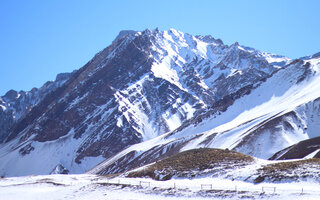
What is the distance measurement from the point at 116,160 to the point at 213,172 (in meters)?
154

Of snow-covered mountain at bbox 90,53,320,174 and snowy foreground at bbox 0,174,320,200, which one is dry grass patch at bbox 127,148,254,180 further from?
snow-covered mountain at bbox 90,53,320,174

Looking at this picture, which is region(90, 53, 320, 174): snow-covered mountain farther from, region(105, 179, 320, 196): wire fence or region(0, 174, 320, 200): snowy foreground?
region(105, 179, 320, 196): wire fence

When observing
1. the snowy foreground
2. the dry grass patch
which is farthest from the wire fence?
the dry grass patch

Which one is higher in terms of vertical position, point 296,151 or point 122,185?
point 122,185

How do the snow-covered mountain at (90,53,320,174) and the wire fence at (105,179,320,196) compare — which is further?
the snow-covered mountain at (90,53,320,174)

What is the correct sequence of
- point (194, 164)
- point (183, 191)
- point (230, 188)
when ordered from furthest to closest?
point (194, 164), point (183, 191), point (230, 188)

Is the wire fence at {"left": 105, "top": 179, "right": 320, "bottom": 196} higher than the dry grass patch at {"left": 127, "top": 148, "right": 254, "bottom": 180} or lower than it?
lower

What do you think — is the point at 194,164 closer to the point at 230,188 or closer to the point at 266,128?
the point at 230,188

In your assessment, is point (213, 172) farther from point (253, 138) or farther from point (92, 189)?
point (253, 138)

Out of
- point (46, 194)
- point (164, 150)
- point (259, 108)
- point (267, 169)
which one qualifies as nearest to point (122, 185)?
point (46, 194)

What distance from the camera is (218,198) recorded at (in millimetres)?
37531

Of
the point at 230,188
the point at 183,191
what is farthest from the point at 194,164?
the point at 230,188

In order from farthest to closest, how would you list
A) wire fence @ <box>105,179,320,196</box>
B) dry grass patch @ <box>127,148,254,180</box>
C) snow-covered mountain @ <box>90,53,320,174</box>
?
snow-covered mountain @ <box>90,53,320,174</box> < dry grass patch @ <box>127,148,254,180</box> < wire fence @ <box>105,179,320,196</box>

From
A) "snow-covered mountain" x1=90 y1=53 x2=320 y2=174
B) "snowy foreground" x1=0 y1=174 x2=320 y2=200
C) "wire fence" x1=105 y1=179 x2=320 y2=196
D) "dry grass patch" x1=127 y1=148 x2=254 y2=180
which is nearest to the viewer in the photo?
"wire fence" x1=105 y1=179 x2=320 y2=196
